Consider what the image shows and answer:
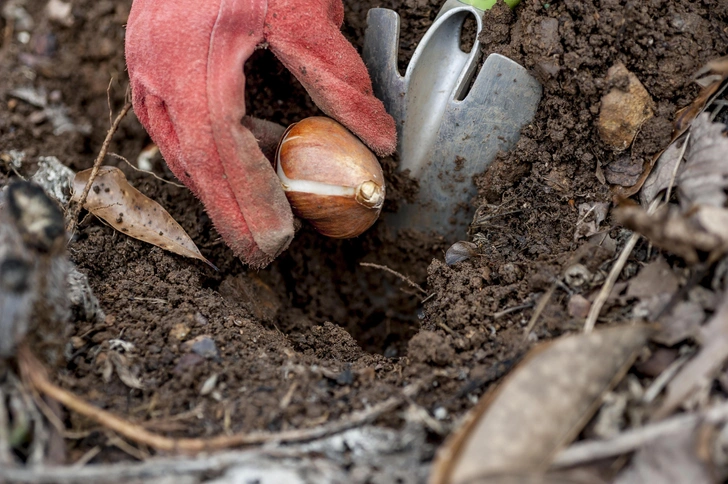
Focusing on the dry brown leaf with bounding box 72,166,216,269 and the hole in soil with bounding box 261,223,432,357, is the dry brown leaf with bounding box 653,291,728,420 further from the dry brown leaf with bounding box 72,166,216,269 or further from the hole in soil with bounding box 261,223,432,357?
the dry brown leaf with bounding box 72,166,216,269

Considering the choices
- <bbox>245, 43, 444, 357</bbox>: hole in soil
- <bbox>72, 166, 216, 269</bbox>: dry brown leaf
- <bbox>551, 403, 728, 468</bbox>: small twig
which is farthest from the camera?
<bbox>245, 43, 444, 357</bbox>: hole in soil

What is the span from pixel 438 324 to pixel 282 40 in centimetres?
80

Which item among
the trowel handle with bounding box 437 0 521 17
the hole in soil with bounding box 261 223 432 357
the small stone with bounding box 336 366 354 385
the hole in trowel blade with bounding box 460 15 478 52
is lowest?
the hole in soil with bounding box 261 223 432 357

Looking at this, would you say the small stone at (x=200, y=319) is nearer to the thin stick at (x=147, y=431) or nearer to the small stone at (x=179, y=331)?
the small stone at (x=179, y=331)

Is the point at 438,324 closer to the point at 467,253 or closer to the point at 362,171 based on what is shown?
the point at 467,253

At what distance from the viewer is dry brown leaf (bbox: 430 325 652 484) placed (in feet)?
3.03

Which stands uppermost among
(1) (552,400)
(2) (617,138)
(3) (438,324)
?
(2) (617,138)

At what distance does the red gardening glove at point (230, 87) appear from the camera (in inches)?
51.9

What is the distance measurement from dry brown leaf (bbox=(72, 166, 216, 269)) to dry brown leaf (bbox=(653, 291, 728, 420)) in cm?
117

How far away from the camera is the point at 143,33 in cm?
136

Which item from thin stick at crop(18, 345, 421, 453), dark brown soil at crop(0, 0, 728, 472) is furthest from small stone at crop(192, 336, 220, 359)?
thin stick at crop(18, 345, 421, 453)

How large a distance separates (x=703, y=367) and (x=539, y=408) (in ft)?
0.98

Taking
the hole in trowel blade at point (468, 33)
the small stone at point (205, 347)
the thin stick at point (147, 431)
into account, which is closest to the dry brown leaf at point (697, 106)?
the hole in trowel blade at point (468, 33)

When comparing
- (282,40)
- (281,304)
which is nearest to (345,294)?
(281,304)
